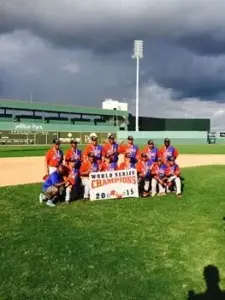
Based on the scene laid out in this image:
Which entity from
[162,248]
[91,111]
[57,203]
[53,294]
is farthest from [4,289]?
[91,111]

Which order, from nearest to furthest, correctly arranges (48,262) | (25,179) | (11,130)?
1. (48,262)
2. (25,179)
3. (11,130)

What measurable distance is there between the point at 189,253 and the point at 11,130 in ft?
242

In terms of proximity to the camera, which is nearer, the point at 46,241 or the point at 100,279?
the point at 100,279

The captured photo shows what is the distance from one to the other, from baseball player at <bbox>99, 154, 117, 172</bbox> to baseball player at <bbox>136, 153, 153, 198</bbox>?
0.88 m

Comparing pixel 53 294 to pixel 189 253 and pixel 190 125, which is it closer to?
pixel 189 253

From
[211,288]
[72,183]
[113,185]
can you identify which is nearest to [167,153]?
[113,185]

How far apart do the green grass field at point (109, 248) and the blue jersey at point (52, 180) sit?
614mm

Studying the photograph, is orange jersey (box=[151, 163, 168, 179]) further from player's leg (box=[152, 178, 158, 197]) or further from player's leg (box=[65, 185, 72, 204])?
player's leg (box=[65, 185, 72, 204])

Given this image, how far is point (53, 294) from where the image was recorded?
6.43 metres

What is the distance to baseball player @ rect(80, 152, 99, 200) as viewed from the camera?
13523mm

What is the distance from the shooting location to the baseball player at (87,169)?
13523mm

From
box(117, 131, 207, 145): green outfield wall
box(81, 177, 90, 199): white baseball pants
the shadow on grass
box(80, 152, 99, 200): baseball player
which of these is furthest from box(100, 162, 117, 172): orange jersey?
box(117, 131, 207, 145): green outfield wall

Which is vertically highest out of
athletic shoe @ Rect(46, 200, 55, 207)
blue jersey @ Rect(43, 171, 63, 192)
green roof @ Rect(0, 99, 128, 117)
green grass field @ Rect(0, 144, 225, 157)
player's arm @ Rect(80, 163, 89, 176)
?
green roof @ Rect(0, 99, 128, 117)

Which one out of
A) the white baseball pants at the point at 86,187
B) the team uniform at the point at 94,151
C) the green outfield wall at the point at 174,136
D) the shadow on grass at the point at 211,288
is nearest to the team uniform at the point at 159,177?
the team uniform at the point at 94,151
